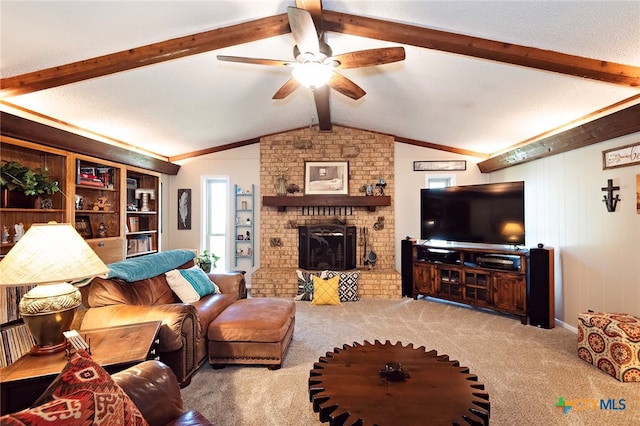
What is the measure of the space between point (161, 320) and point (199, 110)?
274cm

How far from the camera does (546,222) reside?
13.3 feet

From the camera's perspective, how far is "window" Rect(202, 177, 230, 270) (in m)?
5.85

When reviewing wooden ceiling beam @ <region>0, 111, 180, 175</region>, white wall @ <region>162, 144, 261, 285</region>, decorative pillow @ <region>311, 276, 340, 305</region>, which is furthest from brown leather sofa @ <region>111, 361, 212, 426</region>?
white wall @ <region>162, 144, 261, 285</region>

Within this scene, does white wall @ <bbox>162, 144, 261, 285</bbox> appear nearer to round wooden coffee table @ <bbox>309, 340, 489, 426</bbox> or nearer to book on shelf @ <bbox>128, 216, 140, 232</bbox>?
book on shelf @ <bbox>128, 216, 140, 232</bbox>

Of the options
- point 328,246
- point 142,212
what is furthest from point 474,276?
point 142,212

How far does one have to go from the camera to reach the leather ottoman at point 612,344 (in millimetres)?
2424

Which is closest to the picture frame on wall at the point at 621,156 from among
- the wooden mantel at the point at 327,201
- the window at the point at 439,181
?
the window at the point at 439,181

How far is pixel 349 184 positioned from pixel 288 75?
98.4 inches

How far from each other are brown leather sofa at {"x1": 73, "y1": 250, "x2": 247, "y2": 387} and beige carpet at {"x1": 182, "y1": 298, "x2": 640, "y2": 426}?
0.22m

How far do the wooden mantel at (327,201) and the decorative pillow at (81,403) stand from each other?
4401 mm

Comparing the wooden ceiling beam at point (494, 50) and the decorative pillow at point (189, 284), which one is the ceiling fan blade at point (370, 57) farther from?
the decorative pillow at point (189, 284)

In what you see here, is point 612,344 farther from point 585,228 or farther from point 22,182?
point 22,182

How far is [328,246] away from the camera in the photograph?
17.6ft

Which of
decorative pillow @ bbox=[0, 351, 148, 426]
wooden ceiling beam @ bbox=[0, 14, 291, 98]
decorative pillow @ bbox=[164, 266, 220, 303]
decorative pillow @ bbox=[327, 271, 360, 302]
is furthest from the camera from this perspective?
decorative pillow @ bbox=[327, 271, 360, 302]
